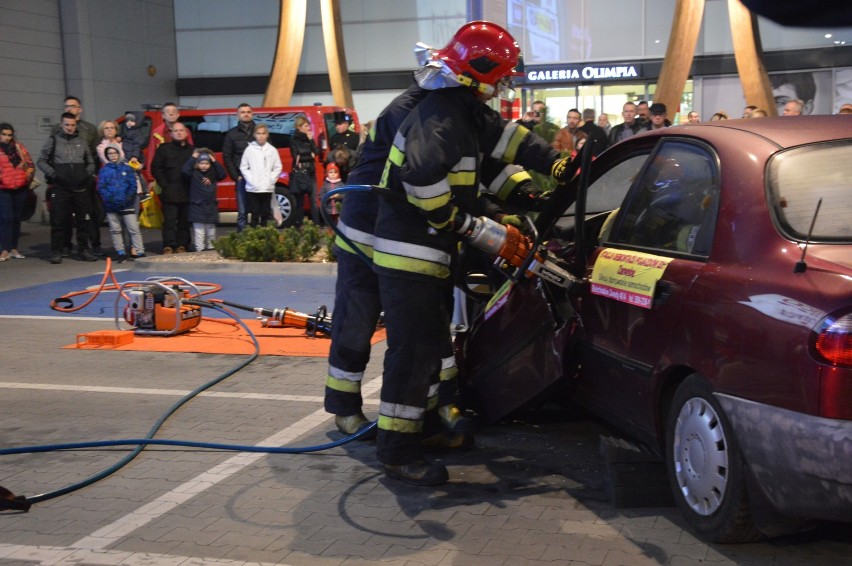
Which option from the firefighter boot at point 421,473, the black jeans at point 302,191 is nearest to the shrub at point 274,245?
the black jeans at point 302,191

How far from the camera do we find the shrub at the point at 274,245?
1398cm

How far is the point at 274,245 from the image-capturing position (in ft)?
45.9

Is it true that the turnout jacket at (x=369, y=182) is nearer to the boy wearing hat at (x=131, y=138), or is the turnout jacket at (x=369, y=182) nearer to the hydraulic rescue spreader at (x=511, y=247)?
the hydraulic rescue spreader at (x=511, y=247)

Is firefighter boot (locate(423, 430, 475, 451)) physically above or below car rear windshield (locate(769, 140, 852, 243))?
below

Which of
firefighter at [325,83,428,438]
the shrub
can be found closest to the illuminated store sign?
the shrub

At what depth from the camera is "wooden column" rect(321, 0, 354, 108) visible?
23609 millimetres

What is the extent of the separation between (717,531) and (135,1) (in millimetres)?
26080

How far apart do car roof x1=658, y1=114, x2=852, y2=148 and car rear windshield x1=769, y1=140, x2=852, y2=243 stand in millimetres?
54

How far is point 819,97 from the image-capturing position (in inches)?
914

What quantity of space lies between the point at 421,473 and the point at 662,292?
1468 mm

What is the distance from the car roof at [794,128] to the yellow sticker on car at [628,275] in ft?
1.95

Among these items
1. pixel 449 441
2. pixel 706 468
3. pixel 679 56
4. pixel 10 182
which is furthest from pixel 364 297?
pixel 679 56

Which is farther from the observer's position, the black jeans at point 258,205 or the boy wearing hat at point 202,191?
the black jeans at point 258,205

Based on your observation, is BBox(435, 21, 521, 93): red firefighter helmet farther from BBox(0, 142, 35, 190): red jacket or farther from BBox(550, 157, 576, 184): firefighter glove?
BBox(0, 142, 35, 190): red jacket
